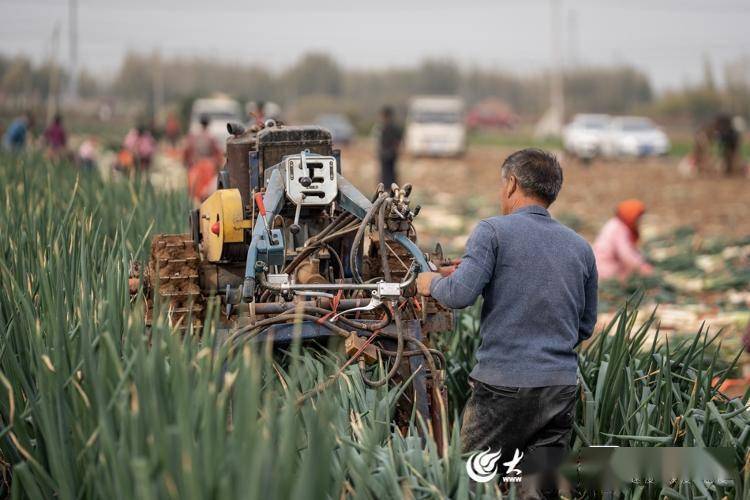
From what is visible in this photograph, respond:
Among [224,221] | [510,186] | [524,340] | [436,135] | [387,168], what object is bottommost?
[524,340]

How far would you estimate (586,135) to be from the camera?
38.1 m

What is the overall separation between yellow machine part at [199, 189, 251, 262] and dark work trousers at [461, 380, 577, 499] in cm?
216

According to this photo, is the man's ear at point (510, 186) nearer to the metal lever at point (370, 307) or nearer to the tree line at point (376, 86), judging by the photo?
the metal lever at point (370, 307)

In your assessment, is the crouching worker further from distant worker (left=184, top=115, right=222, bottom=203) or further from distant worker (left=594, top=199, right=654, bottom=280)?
distant worker (left=184, top=115, right=222, bottom=203)

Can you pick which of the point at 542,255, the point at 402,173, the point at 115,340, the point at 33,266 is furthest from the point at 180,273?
the point at 402,173

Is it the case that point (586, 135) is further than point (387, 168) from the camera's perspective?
Yes

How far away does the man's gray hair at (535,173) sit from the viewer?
15.2ft

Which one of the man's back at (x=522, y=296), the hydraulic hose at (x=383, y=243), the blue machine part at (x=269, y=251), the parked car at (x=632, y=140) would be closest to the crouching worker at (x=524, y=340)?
the man's back at (x=522, y=296)

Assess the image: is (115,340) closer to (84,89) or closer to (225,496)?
(225,496)

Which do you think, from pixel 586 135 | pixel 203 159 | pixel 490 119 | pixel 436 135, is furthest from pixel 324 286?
pixel 490 119

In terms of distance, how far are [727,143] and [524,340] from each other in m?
24.3

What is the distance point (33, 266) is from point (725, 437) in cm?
355

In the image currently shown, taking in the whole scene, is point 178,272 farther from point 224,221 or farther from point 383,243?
point 383,243

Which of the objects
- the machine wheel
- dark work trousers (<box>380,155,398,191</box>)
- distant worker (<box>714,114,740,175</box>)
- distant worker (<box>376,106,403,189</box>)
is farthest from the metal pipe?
distant worker (<box>714,114,740,175</box>)
